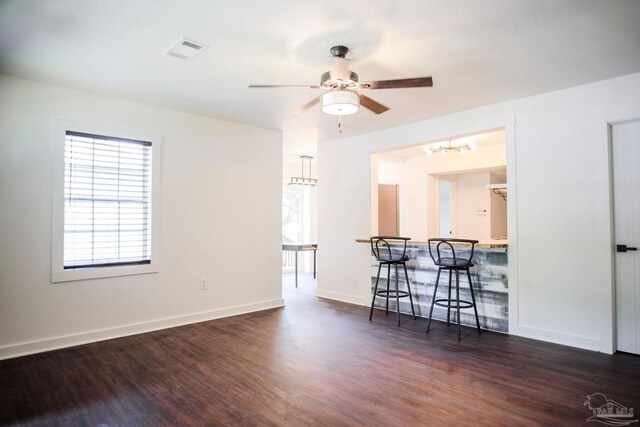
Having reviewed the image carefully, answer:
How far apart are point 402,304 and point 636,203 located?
102 inches

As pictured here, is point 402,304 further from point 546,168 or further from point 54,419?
point 54,419

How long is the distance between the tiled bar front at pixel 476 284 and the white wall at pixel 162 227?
1.88 m

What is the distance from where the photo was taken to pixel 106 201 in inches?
150

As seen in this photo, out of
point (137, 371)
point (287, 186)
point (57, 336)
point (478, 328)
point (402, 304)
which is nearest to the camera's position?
point (137, 371)

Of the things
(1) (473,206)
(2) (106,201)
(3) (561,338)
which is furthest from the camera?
(1) (473,206)

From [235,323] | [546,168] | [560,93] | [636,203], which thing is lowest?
[235,323]

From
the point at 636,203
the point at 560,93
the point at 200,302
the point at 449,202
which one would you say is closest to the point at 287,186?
the point at 449,202

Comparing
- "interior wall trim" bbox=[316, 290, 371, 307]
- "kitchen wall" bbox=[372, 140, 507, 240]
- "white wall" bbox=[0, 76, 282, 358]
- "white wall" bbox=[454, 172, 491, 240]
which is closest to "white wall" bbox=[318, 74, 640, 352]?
"interior wall trim" bbox=[316, 290, 371, 307]

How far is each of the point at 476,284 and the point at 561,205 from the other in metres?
1.17

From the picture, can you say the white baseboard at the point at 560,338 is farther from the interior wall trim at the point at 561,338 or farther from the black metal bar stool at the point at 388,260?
the black metal bar stool at the point at 388,260

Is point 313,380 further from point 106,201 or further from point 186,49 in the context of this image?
point 106,201

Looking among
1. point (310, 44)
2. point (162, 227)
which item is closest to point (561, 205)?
point (310, 44)

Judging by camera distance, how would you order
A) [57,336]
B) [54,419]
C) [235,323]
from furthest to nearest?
[235,323] < [57,336] < [54,419]

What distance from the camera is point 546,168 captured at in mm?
3639
